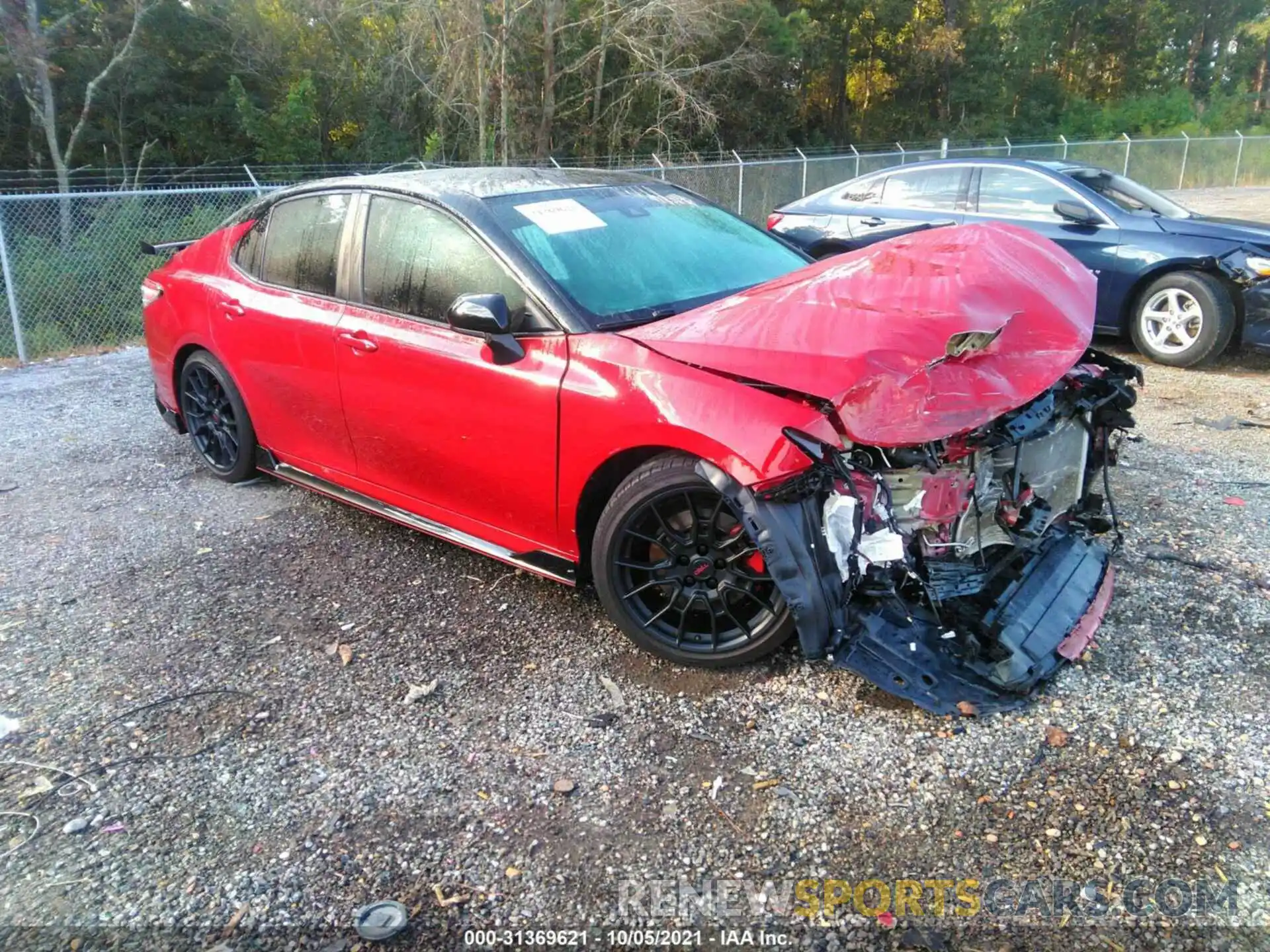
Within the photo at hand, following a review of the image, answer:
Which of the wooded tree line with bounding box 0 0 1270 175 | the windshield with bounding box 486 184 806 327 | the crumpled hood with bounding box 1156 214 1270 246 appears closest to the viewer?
the windshield with bounding box 486 184 806 327

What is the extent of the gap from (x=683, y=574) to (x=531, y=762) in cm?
81

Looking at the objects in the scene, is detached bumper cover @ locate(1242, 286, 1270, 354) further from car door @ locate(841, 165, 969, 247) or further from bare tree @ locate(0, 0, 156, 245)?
bare tree @ locate(0, 0, 156, 245)

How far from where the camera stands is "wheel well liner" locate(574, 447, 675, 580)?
3.16 metres

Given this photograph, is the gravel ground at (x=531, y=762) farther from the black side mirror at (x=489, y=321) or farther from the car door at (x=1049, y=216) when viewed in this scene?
the car door at (x=1049, y=216)

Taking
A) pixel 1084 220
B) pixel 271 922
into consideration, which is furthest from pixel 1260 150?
pixel 271 922

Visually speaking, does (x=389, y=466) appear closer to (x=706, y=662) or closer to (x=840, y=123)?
(x=706, y=662)

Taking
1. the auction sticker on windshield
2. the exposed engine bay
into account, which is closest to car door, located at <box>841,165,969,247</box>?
the auction sticker on windshield

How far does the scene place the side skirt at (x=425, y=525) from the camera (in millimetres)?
3494

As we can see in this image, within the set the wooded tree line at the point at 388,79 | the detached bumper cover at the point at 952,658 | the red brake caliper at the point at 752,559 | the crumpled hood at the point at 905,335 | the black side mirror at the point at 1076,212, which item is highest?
the wooded tree line at the point at 388,79

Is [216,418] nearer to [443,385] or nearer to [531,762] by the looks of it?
[443,385]

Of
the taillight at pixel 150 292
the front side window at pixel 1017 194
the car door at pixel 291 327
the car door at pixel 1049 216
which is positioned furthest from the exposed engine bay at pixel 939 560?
the front side window at pixel 1017 194

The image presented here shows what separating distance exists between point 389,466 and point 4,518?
2.42 m

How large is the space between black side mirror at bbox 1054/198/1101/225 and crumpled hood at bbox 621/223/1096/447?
15.2 feet

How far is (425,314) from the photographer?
12.3 ft
